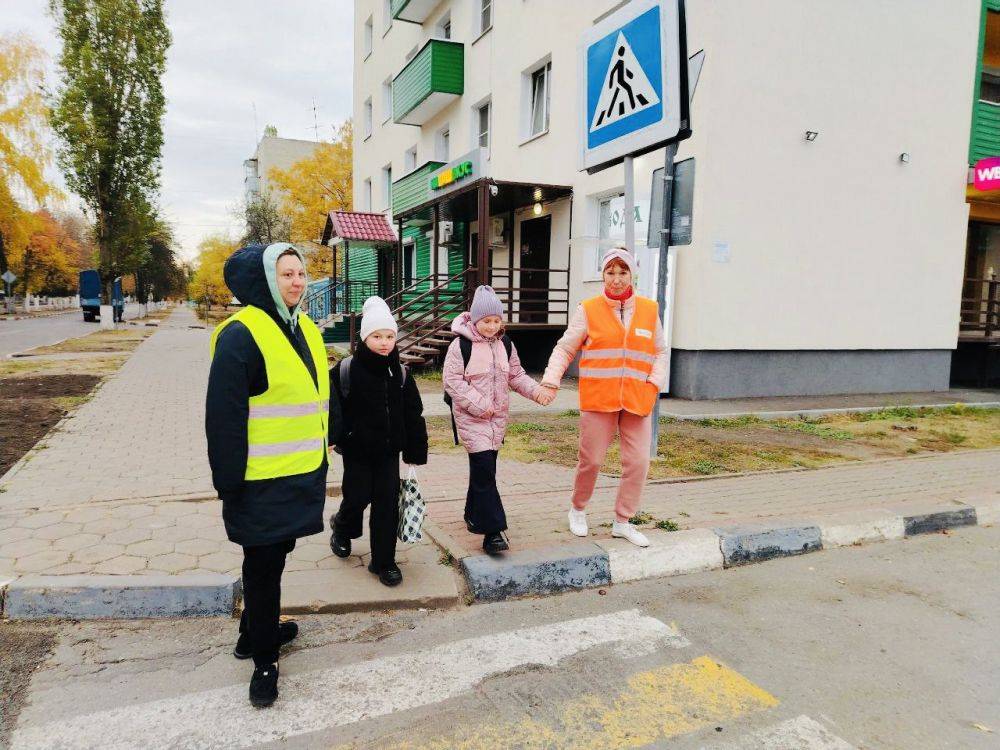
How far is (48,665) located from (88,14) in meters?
31.5

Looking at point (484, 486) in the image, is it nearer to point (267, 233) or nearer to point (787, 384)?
point (787, 384)

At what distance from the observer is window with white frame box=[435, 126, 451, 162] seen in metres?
20.4

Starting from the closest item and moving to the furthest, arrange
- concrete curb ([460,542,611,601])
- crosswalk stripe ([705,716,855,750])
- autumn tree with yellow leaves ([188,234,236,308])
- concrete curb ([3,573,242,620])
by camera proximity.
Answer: crosswalk stripe ([705,716,855,750])
concrete curb ([3,573,242,620])
concrete curb ([460,542,611,601])
autumn tree with yellow leaves ([188,234,236,308])

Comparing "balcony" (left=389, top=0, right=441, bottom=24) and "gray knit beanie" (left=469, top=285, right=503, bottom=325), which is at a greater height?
"balcony" (left=389, top=0, right=441, bottom=24)

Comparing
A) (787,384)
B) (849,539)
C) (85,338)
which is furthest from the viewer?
(85,338)

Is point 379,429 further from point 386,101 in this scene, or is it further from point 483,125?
point 386,101

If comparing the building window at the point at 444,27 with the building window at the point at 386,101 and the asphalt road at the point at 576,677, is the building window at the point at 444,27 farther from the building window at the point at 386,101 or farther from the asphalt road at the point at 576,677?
the asphalt road at the point at 576,677

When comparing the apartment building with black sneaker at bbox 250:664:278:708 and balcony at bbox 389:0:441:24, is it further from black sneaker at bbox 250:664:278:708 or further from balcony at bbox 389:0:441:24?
black sneaker at bbox 250:664:278:708

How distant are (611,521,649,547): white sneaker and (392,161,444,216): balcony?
13984 mm

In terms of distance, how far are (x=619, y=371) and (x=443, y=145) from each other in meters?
18.3

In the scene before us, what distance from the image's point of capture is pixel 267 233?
41.1 meters

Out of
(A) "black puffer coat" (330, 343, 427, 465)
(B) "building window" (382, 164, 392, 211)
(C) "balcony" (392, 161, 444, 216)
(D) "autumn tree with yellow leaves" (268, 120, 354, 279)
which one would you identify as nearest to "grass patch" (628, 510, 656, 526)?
(A) "black puffer coat" (330, 343, 427, 465)

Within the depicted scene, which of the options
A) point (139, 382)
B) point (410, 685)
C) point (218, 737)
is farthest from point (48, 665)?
point (139, 382)

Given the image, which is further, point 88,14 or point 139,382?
point 88,14
